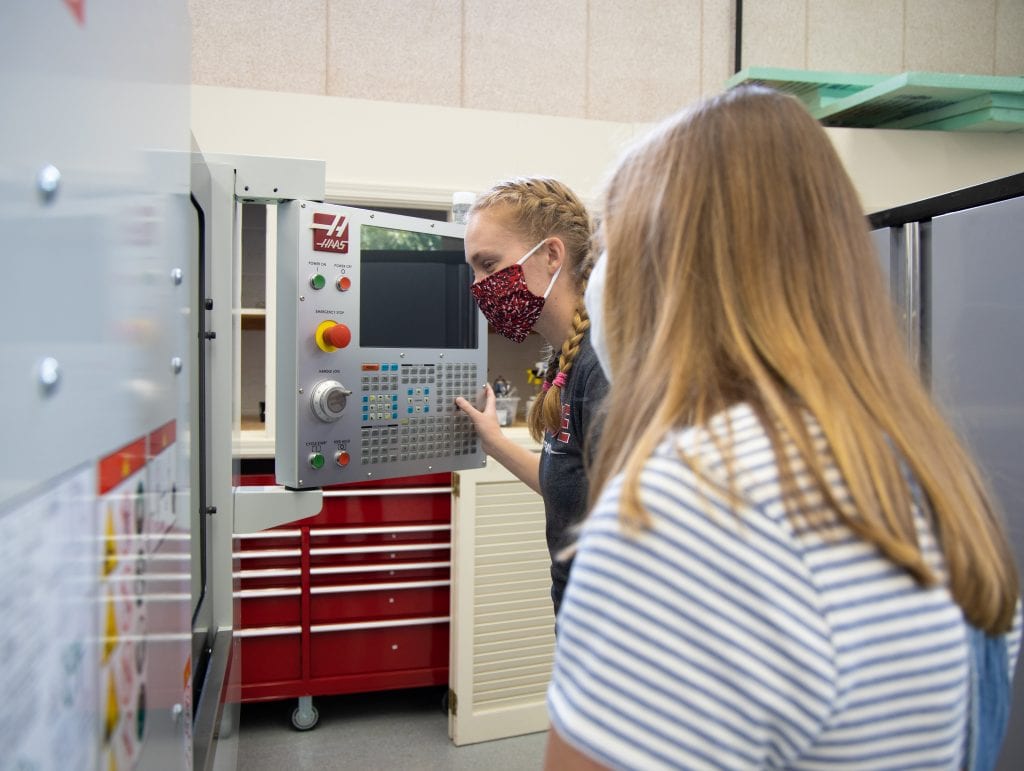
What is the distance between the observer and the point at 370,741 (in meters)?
2.68

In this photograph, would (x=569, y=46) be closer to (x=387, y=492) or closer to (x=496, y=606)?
(x=387, y=492)

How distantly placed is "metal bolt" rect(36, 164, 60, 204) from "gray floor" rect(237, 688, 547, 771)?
8.01ft

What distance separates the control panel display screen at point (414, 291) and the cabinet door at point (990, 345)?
88 cm

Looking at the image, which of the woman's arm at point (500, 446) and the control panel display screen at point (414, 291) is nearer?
the control panel display screen at point (414, 291)

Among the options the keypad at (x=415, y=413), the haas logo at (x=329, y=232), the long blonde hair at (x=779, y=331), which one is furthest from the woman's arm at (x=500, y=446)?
the long blonde hair at (x=779, y=331)

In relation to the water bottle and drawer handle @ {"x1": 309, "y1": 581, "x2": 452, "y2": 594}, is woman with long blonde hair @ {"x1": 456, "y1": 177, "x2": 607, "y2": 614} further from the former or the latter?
drawer handle @ {"x1": 309, "y1": 581, "x2": 452, "y2": 594}

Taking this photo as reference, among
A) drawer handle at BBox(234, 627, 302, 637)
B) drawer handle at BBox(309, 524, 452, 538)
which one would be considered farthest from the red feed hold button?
drawer handle at BBox(234, 627, 302, 637)

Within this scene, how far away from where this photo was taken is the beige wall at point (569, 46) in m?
2.87

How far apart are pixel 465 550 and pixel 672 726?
2.22 m

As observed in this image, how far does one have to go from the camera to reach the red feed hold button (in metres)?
1.39

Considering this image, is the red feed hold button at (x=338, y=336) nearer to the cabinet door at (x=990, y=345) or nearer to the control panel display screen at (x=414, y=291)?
the control panel display screen at (x=414, y=291)

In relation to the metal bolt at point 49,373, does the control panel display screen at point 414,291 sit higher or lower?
higher

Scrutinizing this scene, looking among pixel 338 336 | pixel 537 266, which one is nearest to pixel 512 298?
pixel 537 266

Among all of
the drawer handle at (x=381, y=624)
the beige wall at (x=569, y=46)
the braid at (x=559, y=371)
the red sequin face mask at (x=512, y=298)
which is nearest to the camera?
the braid at (x=559, y=371)
